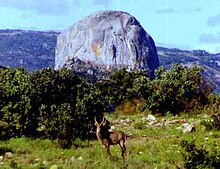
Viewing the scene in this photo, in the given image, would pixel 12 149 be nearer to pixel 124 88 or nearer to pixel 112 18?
pixel 124 88

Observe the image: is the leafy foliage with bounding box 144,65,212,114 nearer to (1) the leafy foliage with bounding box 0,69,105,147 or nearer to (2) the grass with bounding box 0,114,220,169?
(2) the grass with bounding box 0,114,220,169

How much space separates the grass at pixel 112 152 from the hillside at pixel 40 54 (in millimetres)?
112946

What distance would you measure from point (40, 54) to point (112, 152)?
468 ft

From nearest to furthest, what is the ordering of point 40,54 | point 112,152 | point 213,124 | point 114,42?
point 112,152 < point 213,124 < point 114,42 < point 40,54

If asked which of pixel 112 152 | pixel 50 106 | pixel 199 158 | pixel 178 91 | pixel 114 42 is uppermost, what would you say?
pixel 114 42

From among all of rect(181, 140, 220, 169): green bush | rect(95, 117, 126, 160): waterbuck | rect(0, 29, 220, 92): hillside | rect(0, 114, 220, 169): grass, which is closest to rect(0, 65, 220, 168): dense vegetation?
rect(0, 114, 220, 169): grass

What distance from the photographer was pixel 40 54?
510ft

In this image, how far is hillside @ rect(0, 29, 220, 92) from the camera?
14130 centimetres

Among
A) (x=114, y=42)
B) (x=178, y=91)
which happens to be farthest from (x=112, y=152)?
(x=114, y=42)

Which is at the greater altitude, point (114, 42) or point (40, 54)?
point (114, 42)

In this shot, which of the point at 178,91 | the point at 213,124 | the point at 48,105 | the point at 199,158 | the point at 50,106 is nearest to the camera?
the point at 199,158

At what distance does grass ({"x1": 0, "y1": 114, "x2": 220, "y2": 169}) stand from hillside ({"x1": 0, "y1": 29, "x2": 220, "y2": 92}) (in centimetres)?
11295

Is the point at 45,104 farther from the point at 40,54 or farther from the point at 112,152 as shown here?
the point at 40,54

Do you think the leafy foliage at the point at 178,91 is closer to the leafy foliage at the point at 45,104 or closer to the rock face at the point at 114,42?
the leafy foliage at the point at 45,104
